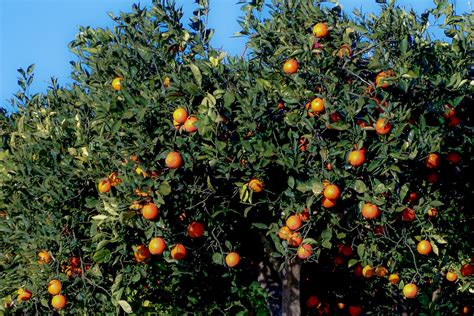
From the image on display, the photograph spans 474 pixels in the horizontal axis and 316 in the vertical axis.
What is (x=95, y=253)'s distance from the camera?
931cm

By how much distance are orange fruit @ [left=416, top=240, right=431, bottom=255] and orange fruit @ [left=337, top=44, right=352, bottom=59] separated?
223cm

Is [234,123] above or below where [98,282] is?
above

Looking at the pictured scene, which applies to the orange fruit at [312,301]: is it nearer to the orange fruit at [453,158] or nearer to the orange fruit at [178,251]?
the orange fruit at [453,158]

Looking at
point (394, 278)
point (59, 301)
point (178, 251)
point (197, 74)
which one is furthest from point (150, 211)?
point (394, 278)

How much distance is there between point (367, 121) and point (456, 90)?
139 centimetres

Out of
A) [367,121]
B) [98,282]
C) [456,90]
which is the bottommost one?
[98,282]

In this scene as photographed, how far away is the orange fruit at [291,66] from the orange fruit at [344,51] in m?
0.49

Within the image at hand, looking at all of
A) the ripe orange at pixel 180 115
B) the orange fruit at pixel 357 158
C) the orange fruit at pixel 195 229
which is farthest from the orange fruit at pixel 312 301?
the ripe orange at pixel 180 115

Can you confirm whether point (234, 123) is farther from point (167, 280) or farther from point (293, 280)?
point (167, 280)

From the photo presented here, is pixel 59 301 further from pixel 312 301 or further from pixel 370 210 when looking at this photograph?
pixel 312 301

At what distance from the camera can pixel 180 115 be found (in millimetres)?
8086

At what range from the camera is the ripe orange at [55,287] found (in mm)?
9555

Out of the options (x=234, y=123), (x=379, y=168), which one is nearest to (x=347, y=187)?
(x=379, y=168)

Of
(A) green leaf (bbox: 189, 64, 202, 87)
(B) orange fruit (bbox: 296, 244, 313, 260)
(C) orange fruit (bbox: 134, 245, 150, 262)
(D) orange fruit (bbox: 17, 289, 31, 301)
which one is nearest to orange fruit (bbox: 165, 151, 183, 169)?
(A) green leaf (bbox: 189, 64, 202, 87)
